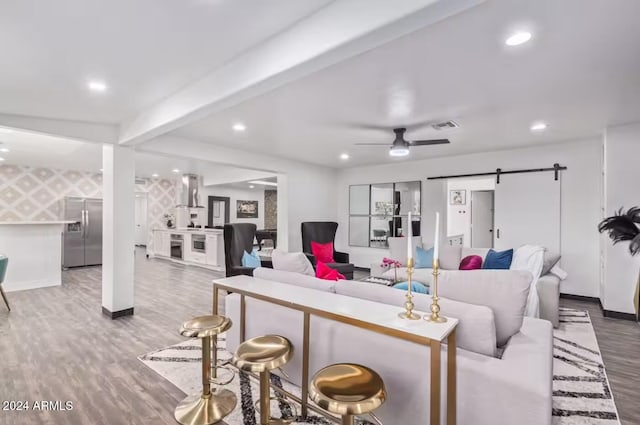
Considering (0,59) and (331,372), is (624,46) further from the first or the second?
(0,59)

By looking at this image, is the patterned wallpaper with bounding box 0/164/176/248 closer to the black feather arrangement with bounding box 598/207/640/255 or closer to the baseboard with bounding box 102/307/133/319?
the baseboard with bounding box 102/307/133/319

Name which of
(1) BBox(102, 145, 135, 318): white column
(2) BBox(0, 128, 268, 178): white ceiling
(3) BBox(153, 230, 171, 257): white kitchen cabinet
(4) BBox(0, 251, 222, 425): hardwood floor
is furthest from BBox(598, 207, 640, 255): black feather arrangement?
(3) BBox(153, 230, 171, 257): white kitchen cabinet

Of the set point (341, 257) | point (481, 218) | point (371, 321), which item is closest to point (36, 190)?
point (341, 257)

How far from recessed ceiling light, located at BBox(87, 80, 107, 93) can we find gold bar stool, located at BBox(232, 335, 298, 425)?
248 cm

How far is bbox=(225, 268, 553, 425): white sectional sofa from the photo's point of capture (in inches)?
58.3

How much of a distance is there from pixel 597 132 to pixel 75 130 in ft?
22.1

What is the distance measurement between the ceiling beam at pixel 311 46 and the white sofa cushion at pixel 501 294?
142cm

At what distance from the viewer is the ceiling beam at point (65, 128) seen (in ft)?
10.7

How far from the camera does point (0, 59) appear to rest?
2.21 m

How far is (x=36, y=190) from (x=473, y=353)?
9734 millimetres

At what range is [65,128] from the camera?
3.58m

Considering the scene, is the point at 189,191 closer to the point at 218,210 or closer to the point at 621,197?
the point at 218,210

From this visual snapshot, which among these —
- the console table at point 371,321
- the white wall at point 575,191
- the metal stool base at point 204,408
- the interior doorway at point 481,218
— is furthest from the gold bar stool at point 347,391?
the interior doorway at point 481,218

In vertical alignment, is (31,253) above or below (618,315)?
above
